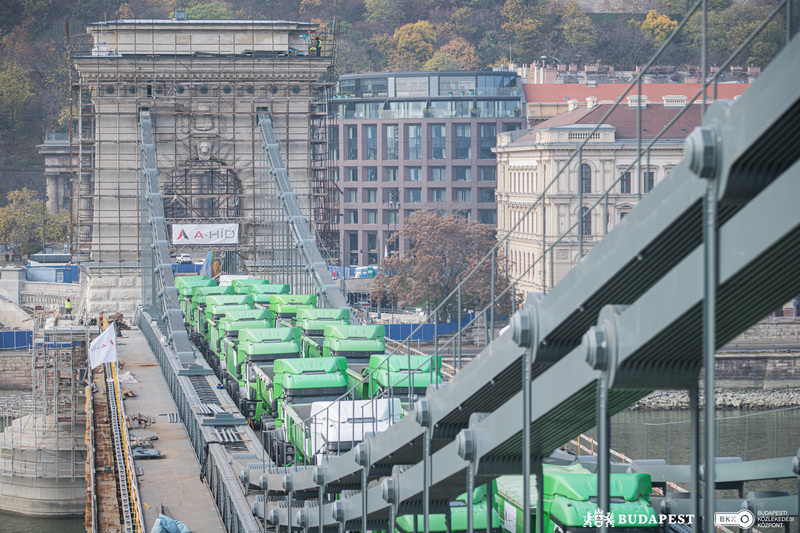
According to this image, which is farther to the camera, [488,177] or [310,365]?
[488,177]

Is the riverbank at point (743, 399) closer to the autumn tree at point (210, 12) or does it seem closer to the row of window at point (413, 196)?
the row of window at point (413, 196)

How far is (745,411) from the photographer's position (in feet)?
228

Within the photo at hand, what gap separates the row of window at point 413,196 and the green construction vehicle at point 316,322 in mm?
67207

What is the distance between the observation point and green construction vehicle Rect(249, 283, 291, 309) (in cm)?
4782

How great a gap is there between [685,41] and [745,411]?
270 feet

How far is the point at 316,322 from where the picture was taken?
124ft

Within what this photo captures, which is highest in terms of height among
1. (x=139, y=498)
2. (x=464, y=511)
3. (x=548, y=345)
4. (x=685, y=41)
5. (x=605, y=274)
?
(x=685, y=41)

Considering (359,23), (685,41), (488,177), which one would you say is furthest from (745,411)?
(359,23)

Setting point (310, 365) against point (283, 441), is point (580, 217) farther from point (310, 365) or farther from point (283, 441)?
point (310, 365)

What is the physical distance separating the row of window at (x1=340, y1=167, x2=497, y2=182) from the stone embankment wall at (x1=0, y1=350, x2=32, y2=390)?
38273 mm

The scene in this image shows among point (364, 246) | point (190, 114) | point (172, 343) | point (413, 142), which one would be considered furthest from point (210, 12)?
point (172, 343)

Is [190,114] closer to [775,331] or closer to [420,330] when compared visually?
[420,330]

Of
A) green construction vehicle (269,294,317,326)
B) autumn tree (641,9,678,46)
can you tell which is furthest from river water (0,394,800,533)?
autumn tree (641,9,678,46)

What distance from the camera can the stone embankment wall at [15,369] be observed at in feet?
245
